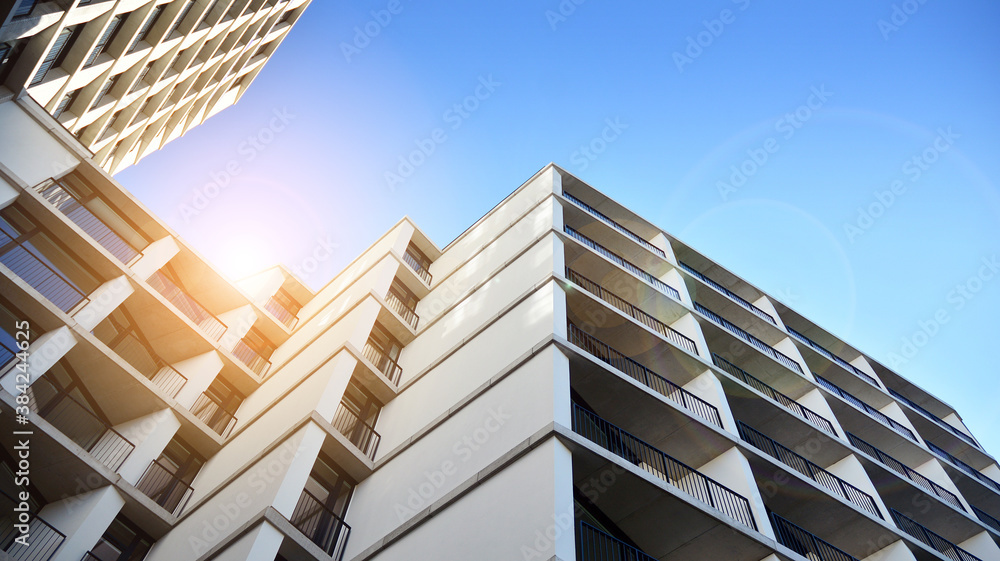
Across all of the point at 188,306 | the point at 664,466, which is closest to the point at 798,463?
the point at 664,466

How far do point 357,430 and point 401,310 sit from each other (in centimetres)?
679

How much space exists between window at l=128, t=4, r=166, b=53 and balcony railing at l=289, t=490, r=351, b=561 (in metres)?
18.6

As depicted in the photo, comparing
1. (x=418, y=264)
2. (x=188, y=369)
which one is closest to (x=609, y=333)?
(x=418, y=264)

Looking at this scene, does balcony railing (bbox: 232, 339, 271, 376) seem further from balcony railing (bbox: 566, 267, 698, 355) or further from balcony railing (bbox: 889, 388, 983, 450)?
balcony railing (bbox: 889, 388, 983, 450)

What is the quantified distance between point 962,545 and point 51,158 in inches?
1300

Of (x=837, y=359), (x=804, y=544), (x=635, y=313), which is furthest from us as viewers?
(x=837, y=359)

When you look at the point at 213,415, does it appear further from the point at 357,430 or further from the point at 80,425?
the point at 357,430

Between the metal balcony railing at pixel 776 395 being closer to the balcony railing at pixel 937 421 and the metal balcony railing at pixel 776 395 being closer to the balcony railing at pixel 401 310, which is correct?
the balcony railing at pixel 401 310

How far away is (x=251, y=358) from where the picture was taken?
80.0 ft

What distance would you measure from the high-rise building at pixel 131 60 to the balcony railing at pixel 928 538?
3024 centimetres

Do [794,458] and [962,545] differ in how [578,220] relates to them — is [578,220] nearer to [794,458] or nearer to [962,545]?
[794,458]

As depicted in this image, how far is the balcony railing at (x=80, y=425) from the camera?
664 inches

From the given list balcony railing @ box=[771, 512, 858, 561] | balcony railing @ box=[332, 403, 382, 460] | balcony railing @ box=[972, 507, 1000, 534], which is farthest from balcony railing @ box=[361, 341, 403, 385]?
balcony railing @ box=[972, 507, 1000, 534]

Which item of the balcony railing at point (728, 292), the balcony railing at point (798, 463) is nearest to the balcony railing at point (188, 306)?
the balcony railing at point (798, 463)
